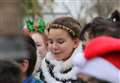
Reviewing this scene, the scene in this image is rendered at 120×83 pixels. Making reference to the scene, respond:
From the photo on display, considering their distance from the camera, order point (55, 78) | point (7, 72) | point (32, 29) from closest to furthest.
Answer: point (7, 72) → point (55, 78) → point (32, 29)

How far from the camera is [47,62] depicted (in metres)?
3.84

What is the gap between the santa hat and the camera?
2.23m

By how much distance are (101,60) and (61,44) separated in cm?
149

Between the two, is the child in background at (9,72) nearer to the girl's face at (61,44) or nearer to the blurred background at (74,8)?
the girl's face at (61,44)

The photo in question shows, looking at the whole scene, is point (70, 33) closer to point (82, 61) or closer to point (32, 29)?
point (32, 29)

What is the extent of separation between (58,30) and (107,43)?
5.22 feet

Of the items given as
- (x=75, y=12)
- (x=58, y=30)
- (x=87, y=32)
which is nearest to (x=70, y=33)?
(x=58, y=30)

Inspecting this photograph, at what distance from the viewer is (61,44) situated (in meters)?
3.74

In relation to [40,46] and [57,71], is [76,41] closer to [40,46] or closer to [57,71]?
[57,71]

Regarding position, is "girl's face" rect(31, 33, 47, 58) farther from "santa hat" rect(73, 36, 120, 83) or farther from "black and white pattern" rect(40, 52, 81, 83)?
"santa hat" rect(73, 36, 120, 83)

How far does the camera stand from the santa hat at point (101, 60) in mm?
2227

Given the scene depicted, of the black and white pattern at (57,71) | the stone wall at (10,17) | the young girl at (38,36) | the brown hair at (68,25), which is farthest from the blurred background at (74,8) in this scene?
the stone wall at (10,17)

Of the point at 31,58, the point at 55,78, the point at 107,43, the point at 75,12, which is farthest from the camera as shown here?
the point at 75,12

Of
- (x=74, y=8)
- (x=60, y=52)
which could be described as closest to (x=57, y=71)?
(x=60, y=52)
